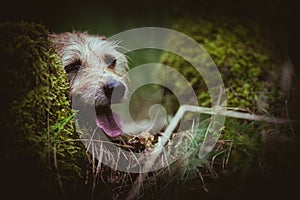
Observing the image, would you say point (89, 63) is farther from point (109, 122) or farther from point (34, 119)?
point (34, 119)

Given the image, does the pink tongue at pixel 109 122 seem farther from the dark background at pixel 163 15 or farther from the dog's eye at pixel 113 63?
the dark background at pixel 163 15

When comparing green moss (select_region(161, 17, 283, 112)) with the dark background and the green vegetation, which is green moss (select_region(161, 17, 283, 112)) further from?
the green vegetation

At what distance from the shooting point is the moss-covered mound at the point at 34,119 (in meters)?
2.00

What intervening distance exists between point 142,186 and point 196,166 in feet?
1.08

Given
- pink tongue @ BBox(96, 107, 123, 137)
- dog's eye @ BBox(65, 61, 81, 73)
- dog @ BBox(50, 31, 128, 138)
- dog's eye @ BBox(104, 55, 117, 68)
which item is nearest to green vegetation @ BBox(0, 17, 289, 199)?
pink tongue @ BBox(96, 107, 123, 137)

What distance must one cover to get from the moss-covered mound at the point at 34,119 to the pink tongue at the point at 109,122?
329 millimetres

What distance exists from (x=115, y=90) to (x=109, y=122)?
0.22 metres

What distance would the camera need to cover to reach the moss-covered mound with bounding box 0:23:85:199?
200 cm

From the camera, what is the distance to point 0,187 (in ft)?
6.48

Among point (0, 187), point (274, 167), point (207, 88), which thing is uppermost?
point (207, 88)

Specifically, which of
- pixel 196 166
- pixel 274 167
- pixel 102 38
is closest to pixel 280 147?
pixel 274 167

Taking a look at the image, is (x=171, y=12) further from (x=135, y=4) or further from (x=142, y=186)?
(x=142, y=186)

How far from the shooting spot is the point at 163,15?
3.79 m

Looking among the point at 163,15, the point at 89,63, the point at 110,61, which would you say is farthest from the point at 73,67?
the point at 163,15
